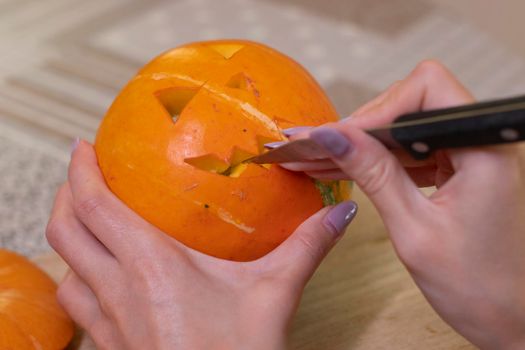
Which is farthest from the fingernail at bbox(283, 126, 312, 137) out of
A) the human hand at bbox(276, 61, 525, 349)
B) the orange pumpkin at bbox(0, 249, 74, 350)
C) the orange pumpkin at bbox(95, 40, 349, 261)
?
the orange pumpkin at bbox(0, 249, 74, 350)

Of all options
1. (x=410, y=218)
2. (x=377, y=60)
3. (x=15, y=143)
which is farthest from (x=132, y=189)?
(x=377, y=60)

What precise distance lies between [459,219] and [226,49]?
0.45m

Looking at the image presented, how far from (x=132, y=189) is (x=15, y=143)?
959mm

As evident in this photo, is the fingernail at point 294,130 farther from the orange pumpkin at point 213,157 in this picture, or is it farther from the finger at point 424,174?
the finger at point 424,174

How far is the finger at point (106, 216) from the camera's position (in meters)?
0.90

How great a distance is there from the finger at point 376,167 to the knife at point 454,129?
0.02 meters

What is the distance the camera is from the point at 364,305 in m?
1.16

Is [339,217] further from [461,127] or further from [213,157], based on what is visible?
[461,127]

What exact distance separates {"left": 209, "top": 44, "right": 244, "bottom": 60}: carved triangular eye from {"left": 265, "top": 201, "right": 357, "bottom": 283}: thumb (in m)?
0.26

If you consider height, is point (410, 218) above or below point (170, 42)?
above

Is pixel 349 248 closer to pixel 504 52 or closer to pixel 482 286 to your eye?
pixel 482 286

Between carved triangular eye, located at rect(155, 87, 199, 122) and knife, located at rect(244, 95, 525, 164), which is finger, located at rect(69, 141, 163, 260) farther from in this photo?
knife, located at rect(244, 95, 525, 164)

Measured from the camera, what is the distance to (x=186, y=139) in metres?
0.93

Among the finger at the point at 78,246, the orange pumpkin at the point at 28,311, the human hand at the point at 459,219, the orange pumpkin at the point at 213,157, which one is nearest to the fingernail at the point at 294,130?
the orange pumpkin at the point at 213,157
